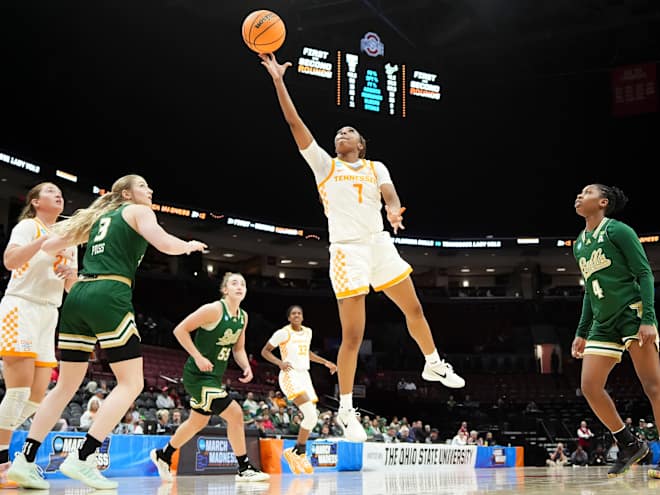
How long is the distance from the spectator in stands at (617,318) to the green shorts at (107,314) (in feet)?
11.7

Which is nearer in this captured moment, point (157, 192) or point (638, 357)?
point (638, 357)

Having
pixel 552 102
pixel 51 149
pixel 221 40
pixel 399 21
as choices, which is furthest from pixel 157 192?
pixel 552 102

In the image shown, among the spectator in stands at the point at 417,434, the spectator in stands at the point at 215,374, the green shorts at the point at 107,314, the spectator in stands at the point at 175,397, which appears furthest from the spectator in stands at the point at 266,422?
the green shorts at the point at 107,314

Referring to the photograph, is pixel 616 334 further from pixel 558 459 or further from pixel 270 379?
pixel 270 379

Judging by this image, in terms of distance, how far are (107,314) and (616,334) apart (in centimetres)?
389

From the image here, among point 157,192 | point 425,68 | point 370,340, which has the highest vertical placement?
point 425,68

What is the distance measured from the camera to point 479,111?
28141mm

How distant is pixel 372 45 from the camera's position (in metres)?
21.8

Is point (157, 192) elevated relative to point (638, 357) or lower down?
elevated

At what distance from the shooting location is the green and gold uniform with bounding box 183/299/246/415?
264 inches

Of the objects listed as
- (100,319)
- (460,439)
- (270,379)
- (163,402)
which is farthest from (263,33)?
(270,379)

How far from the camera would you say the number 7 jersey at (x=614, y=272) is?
18.0 feet

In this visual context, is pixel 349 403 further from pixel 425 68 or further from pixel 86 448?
pixel 425 68

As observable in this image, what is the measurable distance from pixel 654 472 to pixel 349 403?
247 centimetres
